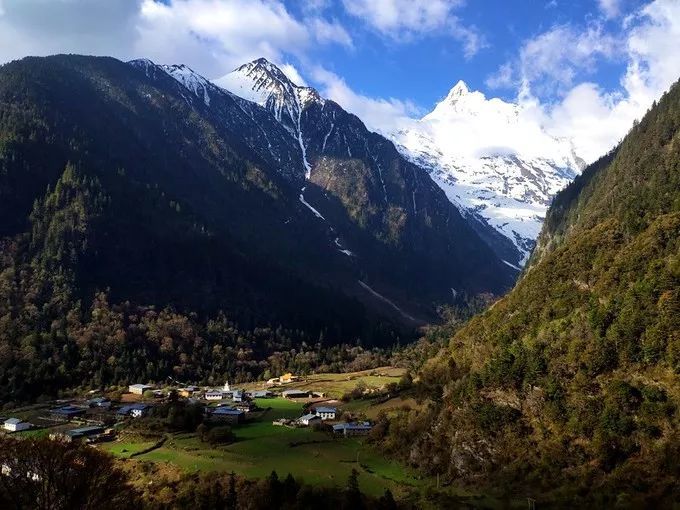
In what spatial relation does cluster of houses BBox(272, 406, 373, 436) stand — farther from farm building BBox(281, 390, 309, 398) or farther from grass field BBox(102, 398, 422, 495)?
farm building BBox(281, 390, 309, 398)

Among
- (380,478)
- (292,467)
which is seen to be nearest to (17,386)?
(292,467)

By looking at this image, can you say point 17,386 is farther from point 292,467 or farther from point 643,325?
point 643,325

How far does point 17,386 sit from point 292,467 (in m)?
81.8

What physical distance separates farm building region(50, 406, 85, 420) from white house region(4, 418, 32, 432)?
6.23 metres

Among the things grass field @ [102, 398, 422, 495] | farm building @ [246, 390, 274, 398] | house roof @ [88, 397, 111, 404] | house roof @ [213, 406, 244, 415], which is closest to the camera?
grass field @ [102, 398, 422, 495]

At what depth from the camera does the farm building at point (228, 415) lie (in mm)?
96312

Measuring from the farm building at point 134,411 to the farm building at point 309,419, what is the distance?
27.3 m

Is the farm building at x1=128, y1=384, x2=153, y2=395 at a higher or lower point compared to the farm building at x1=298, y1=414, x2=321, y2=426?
higher

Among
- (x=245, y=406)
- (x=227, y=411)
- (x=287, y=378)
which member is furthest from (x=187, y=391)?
(x=227, y=411)

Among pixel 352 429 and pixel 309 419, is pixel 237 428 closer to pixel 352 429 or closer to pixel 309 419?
pixel 309 419

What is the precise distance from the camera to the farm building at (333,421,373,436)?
86688mm

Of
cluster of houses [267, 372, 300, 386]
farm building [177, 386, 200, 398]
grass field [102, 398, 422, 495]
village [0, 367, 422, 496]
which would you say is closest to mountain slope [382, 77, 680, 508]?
grass field [102, 398, 422, 495]

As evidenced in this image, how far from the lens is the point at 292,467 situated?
69.0m

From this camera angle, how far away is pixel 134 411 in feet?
328
